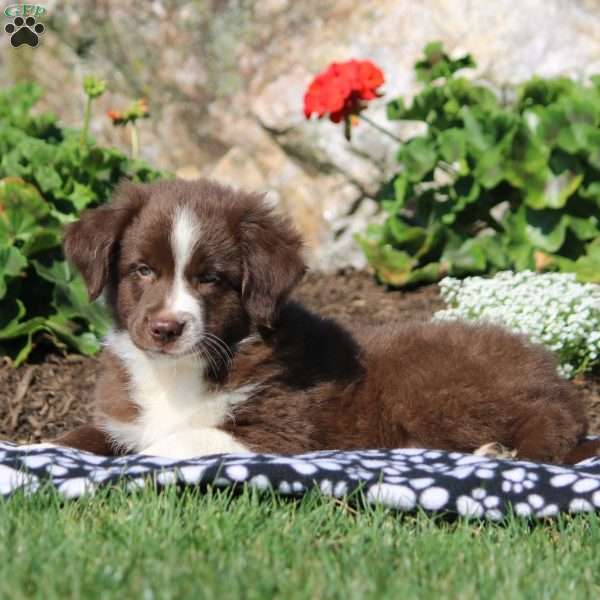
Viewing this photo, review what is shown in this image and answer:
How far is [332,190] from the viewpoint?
791 centimetres

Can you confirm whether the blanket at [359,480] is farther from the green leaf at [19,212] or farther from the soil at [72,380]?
the green leaf at [19,212]

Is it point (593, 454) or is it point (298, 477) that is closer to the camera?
point (298, 477)

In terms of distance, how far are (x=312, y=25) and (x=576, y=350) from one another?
3345 millimetres

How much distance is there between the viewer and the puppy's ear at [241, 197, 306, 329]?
437cm

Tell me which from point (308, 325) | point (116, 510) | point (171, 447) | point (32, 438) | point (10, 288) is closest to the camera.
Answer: point (116, 510)

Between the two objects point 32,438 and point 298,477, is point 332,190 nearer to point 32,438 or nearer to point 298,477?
point 32,438

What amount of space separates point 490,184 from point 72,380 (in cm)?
263

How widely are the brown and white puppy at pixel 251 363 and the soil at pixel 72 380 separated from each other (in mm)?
1001

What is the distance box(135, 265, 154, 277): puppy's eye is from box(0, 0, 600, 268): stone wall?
11.6 feet

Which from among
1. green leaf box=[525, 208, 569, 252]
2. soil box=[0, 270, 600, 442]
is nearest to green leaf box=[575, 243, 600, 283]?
green leaf box=[525, 208, 569, 252]

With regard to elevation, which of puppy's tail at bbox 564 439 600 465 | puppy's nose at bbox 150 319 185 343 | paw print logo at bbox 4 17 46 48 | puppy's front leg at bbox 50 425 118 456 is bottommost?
puppy's tail at bbox 564 439 600 465

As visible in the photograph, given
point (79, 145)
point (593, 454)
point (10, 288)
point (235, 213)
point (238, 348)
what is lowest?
point (593, 454)

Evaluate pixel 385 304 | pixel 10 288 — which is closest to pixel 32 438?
pixel 10 288

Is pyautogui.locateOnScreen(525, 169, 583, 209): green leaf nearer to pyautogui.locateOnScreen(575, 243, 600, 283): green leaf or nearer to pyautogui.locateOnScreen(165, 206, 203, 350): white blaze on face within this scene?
pyautogui.locateOnScreen(575, 243, 600, 283): green leaf
